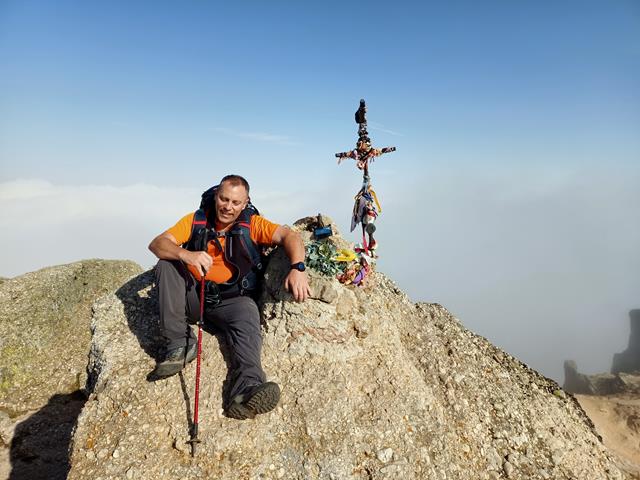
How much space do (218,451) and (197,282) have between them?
312 centimetres

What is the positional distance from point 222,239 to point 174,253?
3.26 ft

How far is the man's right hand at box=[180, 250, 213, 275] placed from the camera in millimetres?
6793

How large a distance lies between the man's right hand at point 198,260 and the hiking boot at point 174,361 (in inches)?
67.4

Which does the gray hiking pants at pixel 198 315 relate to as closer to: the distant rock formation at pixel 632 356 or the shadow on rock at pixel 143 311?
the shadow on rock at pixel 143 311

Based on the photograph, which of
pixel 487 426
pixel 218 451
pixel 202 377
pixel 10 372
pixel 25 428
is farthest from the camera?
pixel 10 372

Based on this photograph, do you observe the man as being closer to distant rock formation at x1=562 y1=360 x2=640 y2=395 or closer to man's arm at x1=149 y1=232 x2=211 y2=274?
man's arm at x1=149 y1=232 x2=211 y2=274

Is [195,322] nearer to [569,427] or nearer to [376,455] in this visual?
[376,455]

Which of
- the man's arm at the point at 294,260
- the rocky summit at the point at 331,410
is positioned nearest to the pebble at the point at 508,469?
the rocky summit at the point at 331,410

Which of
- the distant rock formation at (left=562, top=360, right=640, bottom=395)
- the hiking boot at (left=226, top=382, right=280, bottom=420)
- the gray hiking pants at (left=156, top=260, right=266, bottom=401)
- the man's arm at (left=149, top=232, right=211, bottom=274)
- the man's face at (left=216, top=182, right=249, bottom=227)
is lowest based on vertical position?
the distant rock formation at (left=562, top=360, right=640, bottom=395)

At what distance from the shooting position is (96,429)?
6375mm

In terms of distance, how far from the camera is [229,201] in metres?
7.23

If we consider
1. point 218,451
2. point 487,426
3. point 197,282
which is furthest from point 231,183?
point 487,426

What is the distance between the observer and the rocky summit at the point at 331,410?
6.13 m

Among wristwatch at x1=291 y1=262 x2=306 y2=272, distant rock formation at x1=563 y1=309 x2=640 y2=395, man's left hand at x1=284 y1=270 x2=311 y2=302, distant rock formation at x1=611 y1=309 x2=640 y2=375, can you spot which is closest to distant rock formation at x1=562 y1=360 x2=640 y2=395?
distant rock formation at x1=563 y1=309 x2=640 y2=395
